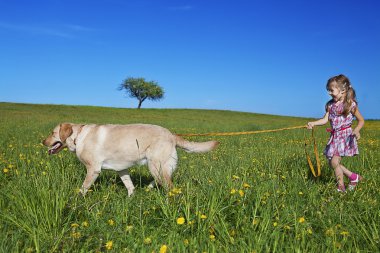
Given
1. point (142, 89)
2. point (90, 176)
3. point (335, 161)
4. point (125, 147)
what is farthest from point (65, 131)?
point (142, 89)

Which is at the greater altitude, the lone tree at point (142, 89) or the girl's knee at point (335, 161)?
the lone tree at point (142, 89)

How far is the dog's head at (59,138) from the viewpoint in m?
5.78

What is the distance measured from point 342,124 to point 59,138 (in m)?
4.99

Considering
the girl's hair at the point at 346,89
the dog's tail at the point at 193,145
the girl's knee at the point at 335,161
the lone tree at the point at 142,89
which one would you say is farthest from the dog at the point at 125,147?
the lone tree at the point at 142,89

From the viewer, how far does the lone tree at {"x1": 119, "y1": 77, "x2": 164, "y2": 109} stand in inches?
3536

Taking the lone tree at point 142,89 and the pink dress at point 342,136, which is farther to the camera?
the lone tree at point 142,89

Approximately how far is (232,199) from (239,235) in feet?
1.68

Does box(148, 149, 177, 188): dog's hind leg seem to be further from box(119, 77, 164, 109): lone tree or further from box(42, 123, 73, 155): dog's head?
box(119, 77, 164, 109): lone tree

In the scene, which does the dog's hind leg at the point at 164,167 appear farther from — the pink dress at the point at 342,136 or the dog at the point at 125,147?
the pink dress at the point at 342,136

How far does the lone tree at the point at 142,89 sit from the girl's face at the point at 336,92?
8508cm

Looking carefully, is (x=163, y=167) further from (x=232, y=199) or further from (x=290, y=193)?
(x=290, y=193)

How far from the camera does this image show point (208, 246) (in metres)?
3.11

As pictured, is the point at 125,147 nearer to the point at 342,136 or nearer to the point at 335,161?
the point at 335,161

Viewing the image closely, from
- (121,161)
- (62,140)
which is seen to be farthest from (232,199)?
(62,140)
